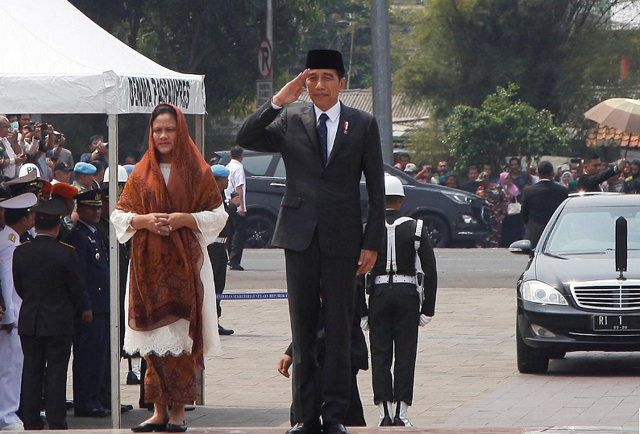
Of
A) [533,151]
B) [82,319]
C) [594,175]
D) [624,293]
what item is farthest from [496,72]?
[82,319]

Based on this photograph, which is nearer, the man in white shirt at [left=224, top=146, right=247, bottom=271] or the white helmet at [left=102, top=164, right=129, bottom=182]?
the white helmet at [left=102, top=164, right=129, bottom=182]

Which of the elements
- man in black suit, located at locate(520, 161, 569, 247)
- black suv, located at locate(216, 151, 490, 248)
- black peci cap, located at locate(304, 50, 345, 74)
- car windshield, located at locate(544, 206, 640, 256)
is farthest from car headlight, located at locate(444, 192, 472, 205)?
black peci cap, located at locate(304, 50, 345, 74)

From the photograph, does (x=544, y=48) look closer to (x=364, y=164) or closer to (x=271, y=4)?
(x=271, y=4)

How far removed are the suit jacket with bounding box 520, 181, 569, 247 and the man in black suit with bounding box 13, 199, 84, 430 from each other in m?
8.25

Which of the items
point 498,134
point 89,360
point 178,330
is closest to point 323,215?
point 178,330

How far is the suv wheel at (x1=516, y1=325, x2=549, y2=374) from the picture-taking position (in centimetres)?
1131

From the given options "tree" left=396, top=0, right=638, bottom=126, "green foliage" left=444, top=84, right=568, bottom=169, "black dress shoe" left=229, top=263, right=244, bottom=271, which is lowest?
"black dress shoe" left=229, top=263, right=244, bottom=271

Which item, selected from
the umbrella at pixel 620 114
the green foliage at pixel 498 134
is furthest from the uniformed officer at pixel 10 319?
the green foliage at pixel 498 134

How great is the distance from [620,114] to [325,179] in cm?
1389

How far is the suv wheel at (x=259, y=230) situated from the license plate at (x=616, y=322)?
43.6 ft

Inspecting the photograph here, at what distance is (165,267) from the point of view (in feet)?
22.5

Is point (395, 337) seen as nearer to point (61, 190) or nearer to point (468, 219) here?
point (61, 190)

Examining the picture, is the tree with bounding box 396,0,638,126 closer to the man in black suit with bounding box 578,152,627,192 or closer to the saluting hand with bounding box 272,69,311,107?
the man in black suit with bounding box 578,152,627,192

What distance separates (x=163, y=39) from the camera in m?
32.6
